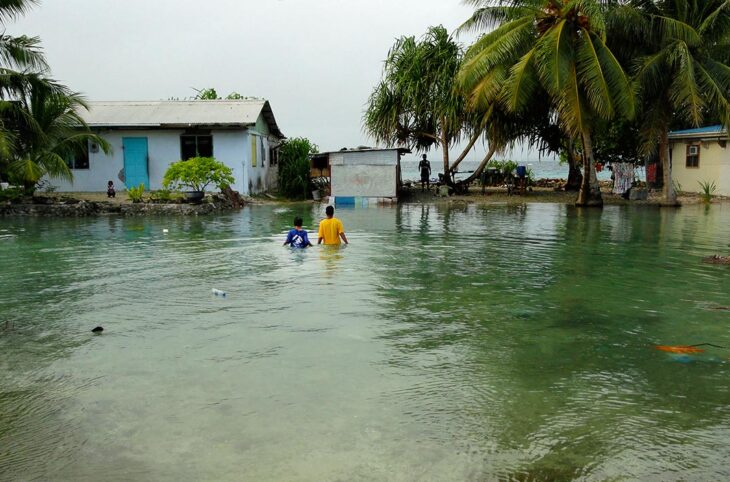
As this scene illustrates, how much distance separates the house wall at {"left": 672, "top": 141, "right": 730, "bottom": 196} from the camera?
2856 cm

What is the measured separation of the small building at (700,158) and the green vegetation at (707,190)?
0.12 metres

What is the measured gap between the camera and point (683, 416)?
5.32m

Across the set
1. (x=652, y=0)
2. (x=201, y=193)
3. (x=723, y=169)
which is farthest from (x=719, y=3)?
(x=201, y=193)

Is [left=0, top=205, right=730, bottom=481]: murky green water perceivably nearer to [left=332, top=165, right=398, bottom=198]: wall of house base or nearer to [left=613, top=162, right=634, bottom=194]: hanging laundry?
[left=332, top=165, right=398, bottom=198]: wall of house base

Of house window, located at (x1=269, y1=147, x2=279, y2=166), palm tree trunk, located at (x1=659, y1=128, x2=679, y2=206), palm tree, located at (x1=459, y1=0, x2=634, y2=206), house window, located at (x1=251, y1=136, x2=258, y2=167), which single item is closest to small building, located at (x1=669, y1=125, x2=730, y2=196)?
palm tree trunk, located at (x1=659, y1=128, x2=679, y2=206)

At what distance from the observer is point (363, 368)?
6523 millimetres

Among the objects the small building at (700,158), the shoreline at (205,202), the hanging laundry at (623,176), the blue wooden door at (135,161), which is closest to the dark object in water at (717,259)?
the shoreline at (205,202)

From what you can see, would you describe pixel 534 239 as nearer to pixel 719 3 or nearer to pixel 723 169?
pixel 719 3

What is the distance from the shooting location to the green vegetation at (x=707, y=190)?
27.4 metres

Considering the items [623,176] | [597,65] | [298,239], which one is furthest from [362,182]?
[298,239]

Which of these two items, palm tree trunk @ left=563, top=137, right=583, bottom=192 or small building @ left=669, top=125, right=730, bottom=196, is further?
palm tree trunk @ left=563, top=137, right=583, bottom=192

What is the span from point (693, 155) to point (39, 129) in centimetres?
2672

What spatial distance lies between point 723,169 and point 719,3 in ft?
24.3

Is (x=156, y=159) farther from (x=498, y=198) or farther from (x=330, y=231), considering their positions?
(x=330, y=231)
